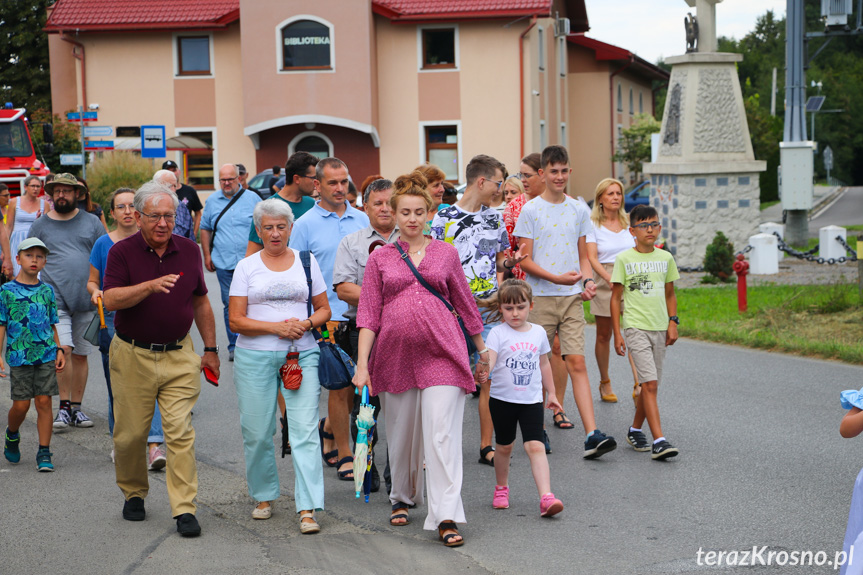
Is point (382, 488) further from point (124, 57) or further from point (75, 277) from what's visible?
point (124, 57)

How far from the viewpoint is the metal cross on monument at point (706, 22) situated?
2095 centimetres

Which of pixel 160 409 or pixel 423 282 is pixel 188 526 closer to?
pixel 160 409

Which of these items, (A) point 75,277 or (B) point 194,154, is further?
(B) point 194,154

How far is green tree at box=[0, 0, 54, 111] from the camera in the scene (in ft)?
176

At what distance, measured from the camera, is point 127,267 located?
19.8 feet

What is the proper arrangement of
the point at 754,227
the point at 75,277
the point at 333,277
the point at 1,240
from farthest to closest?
the point at 754,227
the point at 1,240
the point at 75,277
the point at 333,277

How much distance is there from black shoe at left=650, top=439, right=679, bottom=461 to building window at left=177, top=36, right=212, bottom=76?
32001 millimetres

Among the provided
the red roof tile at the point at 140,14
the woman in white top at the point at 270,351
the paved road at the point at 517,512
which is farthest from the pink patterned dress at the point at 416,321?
the red roof tile at the point at 140,14

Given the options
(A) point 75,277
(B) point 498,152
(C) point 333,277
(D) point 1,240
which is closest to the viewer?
(C) point 333,277

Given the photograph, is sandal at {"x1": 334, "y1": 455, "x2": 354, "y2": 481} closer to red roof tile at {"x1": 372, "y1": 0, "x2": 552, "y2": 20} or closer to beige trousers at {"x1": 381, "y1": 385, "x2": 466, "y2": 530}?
beige trousers at {"x1": 381, "y1": 385, "x2": 466, "y2": 530}

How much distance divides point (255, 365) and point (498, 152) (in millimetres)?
30134

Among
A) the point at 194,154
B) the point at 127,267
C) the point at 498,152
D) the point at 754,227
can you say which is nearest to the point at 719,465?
the point at 127,267

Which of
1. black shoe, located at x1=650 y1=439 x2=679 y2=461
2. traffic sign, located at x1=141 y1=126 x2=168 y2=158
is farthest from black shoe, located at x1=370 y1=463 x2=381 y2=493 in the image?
traffic sign, located at x1=141 y1=126 x2=168 y2=158

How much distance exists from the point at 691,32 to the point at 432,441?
672 inches
